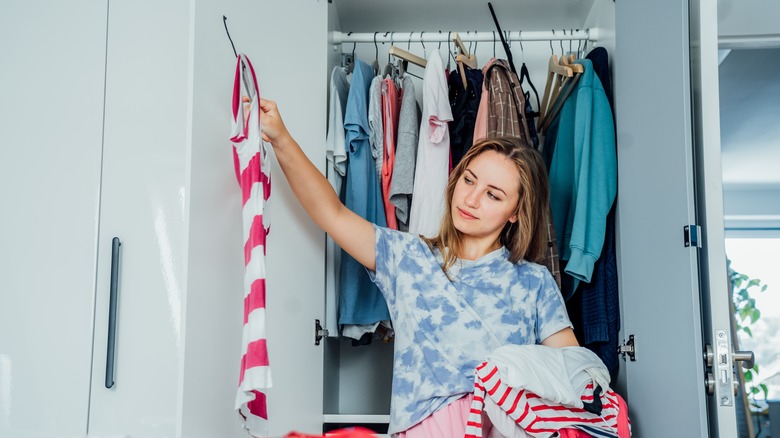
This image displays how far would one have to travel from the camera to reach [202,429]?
1.19m

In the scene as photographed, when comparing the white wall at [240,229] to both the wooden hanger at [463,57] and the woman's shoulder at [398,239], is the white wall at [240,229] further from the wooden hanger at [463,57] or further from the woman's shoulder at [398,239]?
the wooden hanger at [463,57]

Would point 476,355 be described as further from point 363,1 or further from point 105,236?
point 363,1

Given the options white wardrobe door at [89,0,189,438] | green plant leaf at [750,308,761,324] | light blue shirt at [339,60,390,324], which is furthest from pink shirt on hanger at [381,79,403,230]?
green plant leaf at [750,308,761,324]

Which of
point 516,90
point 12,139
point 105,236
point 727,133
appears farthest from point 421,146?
point 727,133

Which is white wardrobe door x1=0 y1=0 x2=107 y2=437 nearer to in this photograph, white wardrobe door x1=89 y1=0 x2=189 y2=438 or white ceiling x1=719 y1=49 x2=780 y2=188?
white wardrobe door x1=89 y1=0 x2=189 y2=438

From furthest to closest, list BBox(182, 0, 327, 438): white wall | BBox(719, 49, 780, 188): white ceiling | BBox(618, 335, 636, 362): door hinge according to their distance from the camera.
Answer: BBox(719, 49, 780, 188): white ceiling < BBox(618, 335, 636, 362): door hinge < BBox(182, 0, 327, 438): white wall

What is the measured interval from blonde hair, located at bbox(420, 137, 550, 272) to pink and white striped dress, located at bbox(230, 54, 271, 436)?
512 mm

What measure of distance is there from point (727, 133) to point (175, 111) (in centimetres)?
386

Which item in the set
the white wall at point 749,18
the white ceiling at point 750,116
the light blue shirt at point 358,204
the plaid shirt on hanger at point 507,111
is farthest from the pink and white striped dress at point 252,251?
the white ceiling at point 750,116

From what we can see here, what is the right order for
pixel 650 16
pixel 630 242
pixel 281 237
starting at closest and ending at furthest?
pixel 281 237, pixel 650 16, pixel 630 242

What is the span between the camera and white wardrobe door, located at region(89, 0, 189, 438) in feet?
5.02

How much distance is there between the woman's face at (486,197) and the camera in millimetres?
1719

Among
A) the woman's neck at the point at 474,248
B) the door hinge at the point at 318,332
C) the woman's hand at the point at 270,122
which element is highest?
the woman's hand at the point at 270,122

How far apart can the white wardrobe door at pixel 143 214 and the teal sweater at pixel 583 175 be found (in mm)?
1076
